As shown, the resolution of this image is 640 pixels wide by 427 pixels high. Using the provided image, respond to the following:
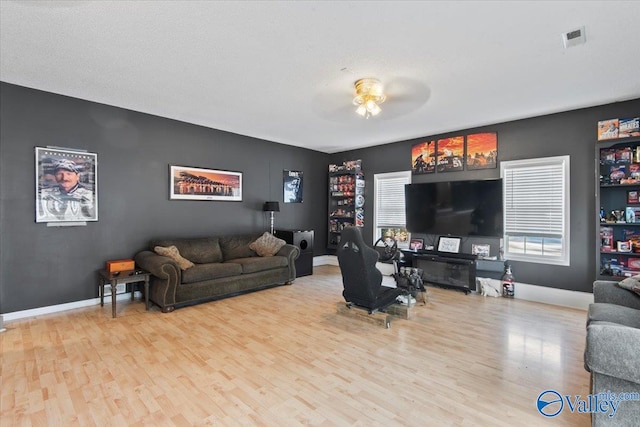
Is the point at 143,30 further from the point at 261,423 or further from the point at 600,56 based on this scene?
the point at 600,56

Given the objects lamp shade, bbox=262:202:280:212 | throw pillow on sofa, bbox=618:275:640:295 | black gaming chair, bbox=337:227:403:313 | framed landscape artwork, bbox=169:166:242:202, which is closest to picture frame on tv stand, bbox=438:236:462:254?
black gaming chair, bbox=337:227:403:313

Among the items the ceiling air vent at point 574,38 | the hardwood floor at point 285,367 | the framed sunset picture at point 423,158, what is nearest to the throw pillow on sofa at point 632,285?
the hardwood floor at point 285,367

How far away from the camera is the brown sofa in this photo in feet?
13.0

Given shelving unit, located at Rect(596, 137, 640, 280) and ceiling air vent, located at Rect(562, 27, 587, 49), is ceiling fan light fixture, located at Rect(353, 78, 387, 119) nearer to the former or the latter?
ceiling air vent, located at Rect(562, 27, 587, 49)

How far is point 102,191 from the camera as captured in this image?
4293 millimetres

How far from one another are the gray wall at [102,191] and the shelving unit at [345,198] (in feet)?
6.82

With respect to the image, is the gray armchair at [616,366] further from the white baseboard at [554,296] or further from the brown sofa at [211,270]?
the brown sofa at [211,270]

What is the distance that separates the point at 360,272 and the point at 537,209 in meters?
3.40

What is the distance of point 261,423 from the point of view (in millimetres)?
1885

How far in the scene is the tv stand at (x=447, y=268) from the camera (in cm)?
504

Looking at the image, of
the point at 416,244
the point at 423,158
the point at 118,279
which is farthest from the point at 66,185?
the point at 423,158

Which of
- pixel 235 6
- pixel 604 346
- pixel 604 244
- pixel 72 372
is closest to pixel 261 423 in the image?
pixel 72 372

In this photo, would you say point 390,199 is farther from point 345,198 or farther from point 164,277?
point 164,277

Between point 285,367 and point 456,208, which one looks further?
point 456,208
